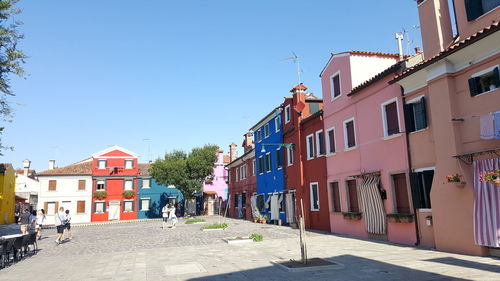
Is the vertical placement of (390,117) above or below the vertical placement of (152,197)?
above

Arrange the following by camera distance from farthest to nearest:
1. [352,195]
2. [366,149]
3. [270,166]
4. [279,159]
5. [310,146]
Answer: [270,166] < [279,159] < [310,146] < [352,195] < [366,149]

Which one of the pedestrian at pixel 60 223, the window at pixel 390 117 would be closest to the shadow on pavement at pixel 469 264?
the window at pixel 390 117

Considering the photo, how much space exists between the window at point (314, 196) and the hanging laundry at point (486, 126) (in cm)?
1150

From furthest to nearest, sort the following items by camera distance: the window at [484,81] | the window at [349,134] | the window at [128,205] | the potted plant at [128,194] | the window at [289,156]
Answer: the window at [128,205]
the potted plant at [128,194]
the window at [289,156]
the window at [349,134]
the window at [484,81]

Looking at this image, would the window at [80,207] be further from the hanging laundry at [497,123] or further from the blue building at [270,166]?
the hanging laundry at [497,123]

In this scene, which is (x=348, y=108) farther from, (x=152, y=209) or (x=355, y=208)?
(x=152, y=209)

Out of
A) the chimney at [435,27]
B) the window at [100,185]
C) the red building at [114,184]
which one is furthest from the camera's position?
the window at [100,185]

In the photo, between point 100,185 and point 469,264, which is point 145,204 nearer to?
point 100,185

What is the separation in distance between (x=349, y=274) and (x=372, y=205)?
6.92m

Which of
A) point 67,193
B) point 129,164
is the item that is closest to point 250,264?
point 129,164

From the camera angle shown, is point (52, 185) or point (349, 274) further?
point (52, 185)

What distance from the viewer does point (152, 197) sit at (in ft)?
153

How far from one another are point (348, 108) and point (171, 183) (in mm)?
29063

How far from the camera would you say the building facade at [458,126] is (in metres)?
9.34
